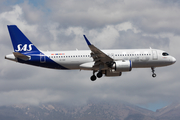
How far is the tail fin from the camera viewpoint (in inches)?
2549

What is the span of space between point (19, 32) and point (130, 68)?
77.3 feet

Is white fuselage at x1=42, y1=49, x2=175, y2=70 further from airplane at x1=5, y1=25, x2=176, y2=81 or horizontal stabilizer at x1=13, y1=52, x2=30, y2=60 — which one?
horizontal stabilizer at x1=13, y1=52, x2=30, y2=60

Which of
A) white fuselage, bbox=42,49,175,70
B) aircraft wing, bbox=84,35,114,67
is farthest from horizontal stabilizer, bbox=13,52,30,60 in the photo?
aircraft wing, bbox=84,35,114,67

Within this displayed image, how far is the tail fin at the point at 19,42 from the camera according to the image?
→ 212 ft

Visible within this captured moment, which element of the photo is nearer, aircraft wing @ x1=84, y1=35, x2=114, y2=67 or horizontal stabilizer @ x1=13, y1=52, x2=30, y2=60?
aircraft wing @ x1=84, y1=35, x2=114, y2=67

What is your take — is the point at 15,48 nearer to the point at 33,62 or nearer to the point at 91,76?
the point at 33,62

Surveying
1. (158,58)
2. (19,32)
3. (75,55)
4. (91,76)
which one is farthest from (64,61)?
(158,58)

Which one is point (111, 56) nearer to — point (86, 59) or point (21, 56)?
point (86, 59)

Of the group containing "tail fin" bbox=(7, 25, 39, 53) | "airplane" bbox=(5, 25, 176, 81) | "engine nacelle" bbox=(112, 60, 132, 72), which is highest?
"tail fin" bbox=(7, 25, 39, 53)

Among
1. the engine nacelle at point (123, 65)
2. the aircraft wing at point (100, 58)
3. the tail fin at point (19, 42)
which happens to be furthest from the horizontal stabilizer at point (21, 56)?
the engine nacelle at point (123, 65)

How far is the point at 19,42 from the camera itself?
65062 millimetres

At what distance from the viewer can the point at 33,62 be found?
62.7 metres

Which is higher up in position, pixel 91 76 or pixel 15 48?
pixel 15 48

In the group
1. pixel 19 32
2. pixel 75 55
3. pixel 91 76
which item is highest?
pixel 19 32
